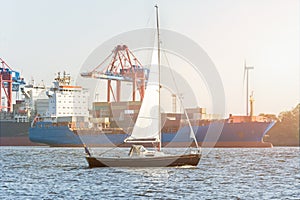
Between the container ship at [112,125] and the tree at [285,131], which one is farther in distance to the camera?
the tree at [285,131]

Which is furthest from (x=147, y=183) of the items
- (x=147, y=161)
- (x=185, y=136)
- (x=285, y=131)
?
(x=285, y=131)

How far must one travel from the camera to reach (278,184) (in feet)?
121

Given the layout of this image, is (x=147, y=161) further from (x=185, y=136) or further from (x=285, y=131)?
(x=285, y=131)

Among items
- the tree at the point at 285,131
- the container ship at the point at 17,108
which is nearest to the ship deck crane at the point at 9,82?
the container ship at the point at 17,108

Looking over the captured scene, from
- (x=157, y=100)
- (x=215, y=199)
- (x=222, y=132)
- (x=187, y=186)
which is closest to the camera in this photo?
(x=215, y=199)

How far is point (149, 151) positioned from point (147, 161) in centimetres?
137

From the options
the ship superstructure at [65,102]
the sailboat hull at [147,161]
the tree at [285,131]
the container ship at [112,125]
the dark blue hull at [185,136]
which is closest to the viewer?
the sailboat hull at [147,161]

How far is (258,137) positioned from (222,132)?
21.7ft

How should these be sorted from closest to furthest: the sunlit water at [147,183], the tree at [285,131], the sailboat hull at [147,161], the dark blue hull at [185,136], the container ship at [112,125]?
the sunlit water at [147,183] → the sailboat hull at [147,161] → the dark blue hull at [185,136] → the container ship at [112,125] → the tree at [285,131]

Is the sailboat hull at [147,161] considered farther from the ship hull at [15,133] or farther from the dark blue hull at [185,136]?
the ship hull at [15,133]

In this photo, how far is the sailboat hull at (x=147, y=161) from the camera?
42812mm

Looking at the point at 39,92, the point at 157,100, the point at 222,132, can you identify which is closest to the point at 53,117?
the point at 39,92

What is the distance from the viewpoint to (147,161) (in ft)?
140

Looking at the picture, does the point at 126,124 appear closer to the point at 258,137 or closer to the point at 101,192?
the point at 258,137
